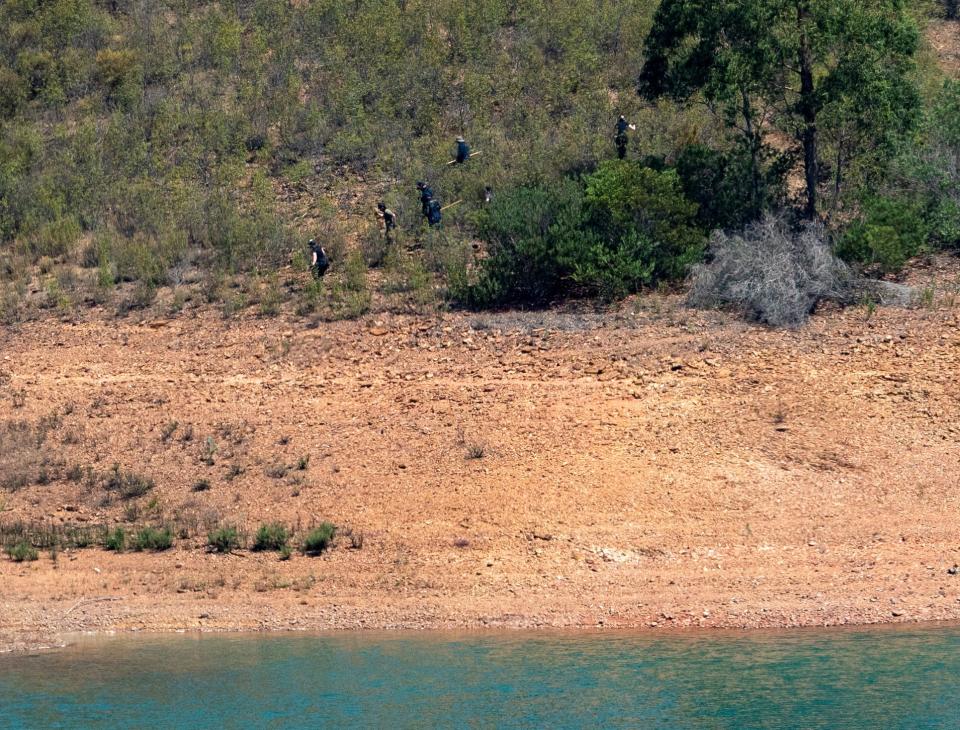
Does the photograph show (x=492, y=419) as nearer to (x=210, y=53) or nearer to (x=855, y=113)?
(x=855, y=113)

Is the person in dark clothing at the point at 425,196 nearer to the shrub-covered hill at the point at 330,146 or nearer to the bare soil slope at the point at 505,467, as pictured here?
the shrub-covered hill at the point at 330,146

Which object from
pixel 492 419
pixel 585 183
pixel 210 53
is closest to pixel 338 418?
pixel 492 419

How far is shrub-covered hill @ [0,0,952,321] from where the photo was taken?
20484 mm

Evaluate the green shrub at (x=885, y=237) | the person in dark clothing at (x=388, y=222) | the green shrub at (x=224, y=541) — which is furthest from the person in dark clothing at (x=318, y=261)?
the green shrub at (x=885, y=237)

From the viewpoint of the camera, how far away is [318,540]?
1506 cm

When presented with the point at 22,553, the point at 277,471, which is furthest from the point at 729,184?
the point at 22,553

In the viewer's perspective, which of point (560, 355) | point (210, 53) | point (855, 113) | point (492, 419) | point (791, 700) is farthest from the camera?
point (210, 53)

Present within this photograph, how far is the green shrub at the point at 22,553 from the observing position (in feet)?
49.9

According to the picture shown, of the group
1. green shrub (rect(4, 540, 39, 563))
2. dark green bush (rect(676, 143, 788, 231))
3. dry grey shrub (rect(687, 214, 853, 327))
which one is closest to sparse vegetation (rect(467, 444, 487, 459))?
dry grey shrub (rect(687, 214, 853, 327))

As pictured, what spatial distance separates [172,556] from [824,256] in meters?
9.50

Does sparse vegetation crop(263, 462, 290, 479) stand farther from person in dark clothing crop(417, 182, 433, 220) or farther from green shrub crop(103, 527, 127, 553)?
person in dark clothing crop(417, 182, 433, 220)

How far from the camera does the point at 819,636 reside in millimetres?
13188

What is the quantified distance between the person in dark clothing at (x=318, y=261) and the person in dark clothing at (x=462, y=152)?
11.5 ft

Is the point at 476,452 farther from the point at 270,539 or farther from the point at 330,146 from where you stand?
the point at 330,146
